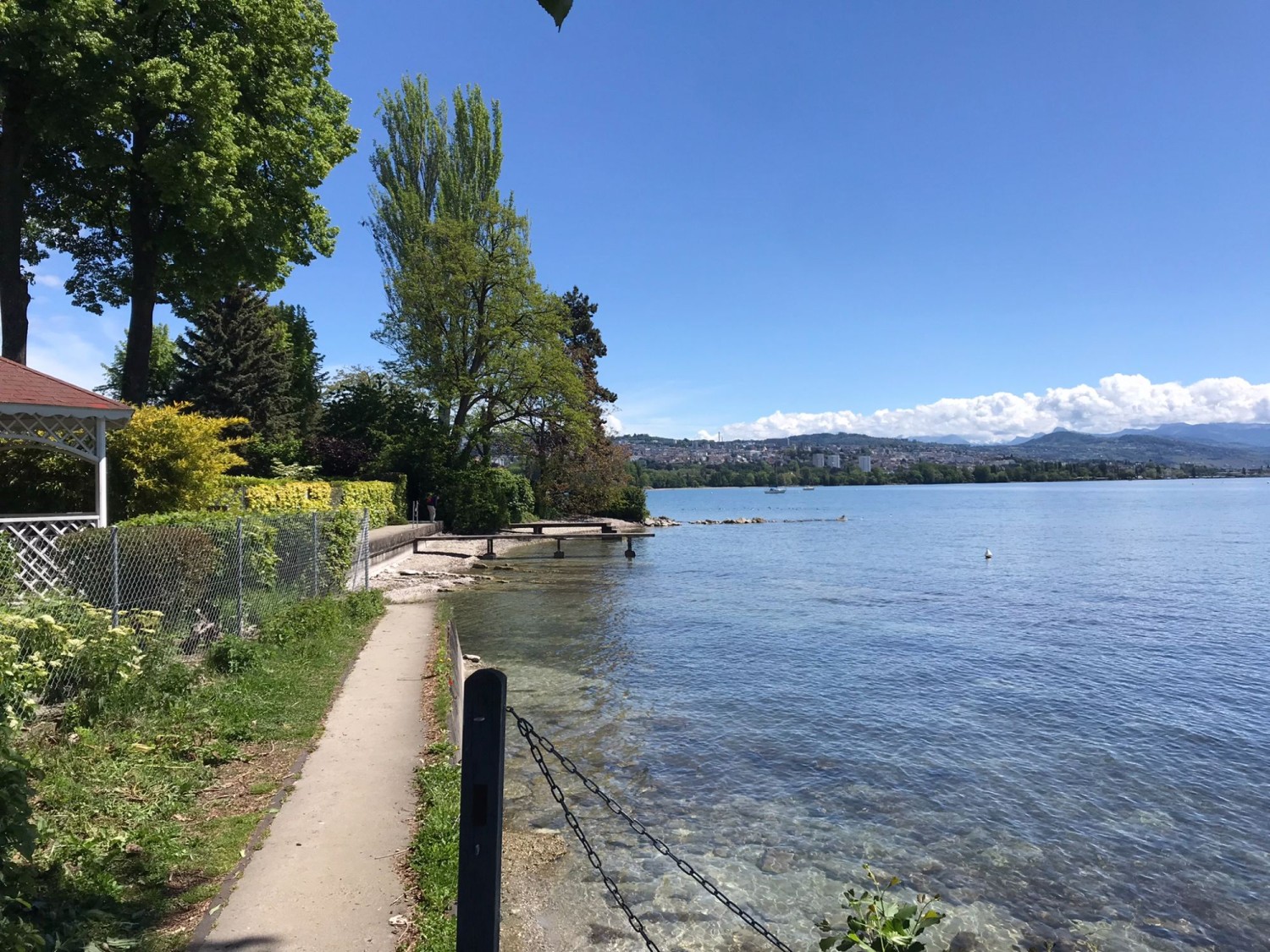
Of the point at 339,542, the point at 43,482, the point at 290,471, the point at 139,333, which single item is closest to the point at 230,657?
the point at 339,542

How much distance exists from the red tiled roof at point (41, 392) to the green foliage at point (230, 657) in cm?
495

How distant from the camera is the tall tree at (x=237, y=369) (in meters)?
38.9

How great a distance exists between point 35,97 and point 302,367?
3321 centimetres

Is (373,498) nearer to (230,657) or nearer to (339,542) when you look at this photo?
(339,542)

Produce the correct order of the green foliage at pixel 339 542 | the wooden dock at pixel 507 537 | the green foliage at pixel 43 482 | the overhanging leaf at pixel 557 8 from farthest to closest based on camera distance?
the wooden dock at pixel 507 537 → the green foliage at pixel 339 542 → the green foliage at pixel 43 482 → the overhanging leaf at pixel 557 8

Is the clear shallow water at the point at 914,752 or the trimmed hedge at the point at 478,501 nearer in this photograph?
the clear shallow water at the point at 914,752

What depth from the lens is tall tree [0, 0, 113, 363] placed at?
16.0m

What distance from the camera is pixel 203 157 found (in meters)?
18.0

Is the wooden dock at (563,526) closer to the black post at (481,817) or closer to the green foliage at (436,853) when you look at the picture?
the green foliage at (436,853)

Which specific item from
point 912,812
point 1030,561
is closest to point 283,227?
point 912,812

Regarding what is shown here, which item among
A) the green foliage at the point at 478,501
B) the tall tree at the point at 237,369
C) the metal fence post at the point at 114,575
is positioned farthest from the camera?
the green foliage at the point at 478,501

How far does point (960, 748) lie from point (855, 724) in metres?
1.54

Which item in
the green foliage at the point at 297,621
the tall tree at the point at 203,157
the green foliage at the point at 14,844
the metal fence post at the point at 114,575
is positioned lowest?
the green foliage at the point at 297,621

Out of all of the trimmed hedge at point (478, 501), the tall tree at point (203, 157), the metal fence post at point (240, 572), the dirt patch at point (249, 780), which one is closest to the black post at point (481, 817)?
the dirt patch at point (249, 780)
